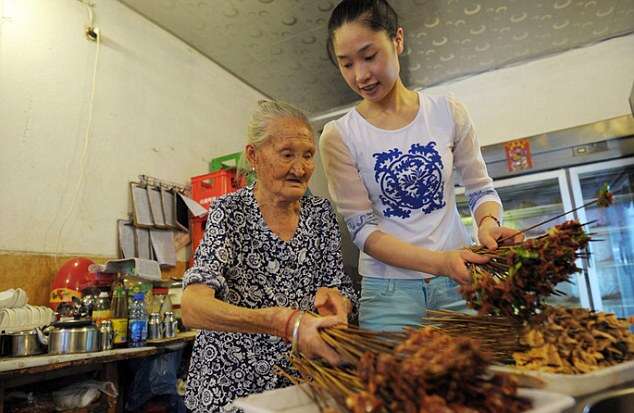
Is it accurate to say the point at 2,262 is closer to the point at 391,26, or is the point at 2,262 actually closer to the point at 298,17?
the point at 391,26

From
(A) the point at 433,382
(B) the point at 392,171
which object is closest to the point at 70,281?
(B) the point at 392,171

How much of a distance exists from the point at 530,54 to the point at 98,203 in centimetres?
362

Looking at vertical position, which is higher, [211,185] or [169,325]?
[211,185]

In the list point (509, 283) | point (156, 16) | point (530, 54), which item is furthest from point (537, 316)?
point (530, 54)

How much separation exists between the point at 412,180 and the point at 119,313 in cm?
167

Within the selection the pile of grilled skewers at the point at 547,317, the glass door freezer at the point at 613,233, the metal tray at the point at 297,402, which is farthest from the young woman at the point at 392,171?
the glass door freezer at the point at 613,233

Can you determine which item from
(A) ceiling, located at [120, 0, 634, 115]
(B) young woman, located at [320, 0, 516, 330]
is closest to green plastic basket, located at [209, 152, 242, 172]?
(A) ceiling, located at [120, 0, 634, 115]

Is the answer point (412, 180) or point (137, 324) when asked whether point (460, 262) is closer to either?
point (412, 180)

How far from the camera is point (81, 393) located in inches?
70.6

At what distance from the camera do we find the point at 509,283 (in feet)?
2.46

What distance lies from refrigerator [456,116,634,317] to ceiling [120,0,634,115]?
0.86 m

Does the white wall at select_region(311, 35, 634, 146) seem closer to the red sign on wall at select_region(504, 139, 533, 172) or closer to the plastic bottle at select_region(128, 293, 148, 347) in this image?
the red sign on wall at select_region(504, 139, 533, 172)

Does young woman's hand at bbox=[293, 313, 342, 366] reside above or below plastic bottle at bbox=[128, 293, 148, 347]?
above

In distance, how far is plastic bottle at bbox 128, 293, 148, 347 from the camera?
6.68ft
